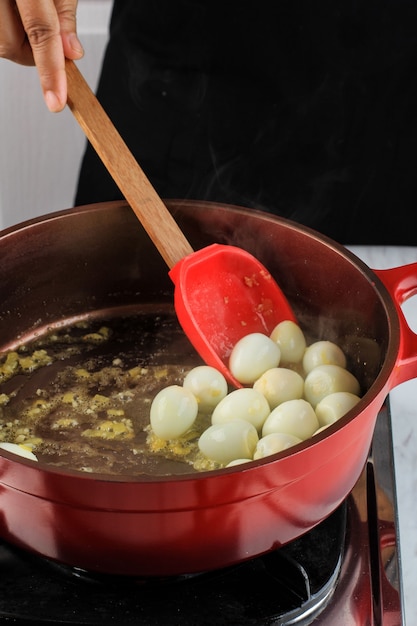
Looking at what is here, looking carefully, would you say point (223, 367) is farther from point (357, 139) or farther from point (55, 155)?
point (55, 155)

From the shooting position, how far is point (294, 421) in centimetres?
86

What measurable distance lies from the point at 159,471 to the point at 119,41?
2.97 ft

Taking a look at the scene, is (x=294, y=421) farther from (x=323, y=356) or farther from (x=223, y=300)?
(x=223, y=300)

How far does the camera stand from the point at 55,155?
192 centimetres

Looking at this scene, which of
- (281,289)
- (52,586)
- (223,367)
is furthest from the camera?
A: (281,289)

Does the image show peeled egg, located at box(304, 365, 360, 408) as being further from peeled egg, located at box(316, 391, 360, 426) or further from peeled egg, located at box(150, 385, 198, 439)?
peeled egg, located at box(150, 385, 198, 439)

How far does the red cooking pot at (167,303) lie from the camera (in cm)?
67

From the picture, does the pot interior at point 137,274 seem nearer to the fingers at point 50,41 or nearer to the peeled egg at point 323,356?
the peeled egg at point 323,356

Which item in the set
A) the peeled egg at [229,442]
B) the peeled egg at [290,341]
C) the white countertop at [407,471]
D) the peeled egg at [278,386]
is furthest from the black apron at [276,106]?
the peeled egg at [229,442]

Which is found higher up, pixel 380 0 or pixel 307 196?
pixel 380 0

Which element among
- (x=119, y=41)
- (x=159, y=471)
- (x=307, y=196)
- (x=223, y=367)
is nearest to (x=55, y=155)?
(x=119, y=41)

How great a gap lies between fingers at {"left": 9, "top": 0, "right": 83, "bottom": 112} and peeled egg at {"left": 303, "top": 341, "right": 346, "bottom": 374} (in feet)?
1.44

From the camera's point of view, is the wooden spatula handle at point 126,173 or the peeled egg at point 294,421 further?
the wooden spatula handle at point 126,173

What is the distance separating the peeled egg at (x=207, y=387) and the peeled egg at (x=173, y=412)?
46 millimetres
